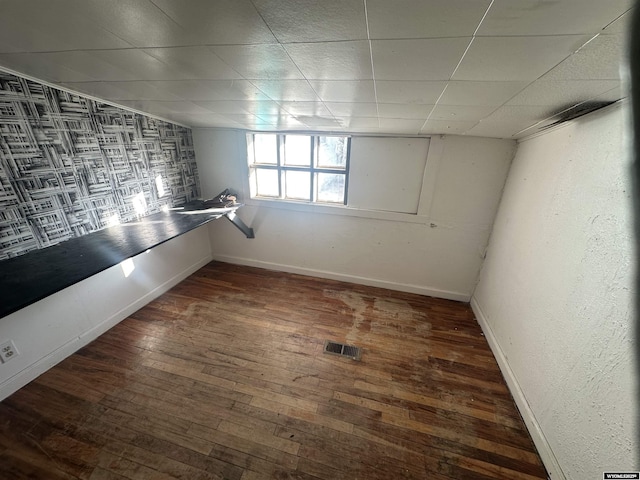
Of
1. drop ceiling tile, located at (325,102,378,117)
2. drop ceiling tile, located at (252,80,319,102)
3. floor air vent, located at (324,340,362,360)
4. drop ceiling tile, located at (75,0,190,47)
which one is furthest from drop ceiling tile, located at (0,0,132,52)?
floor air vent, located at (324,340,362,360)

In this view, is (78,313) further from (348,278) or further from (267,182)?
(348,278)

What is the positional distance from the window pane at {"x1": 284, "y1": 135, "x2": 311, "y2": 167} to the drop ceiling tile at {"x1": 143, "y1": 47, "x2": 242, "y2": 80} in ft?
5.87

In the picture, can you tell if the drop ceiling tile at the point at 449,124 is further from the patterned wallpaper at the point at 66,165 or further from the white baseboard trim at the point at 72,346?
the white baseboard trim at the point at 72,346

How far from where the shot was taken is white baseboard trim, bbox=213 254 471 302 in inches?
114

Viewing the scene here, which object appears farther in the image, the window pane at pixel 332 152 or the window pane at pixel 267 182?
the window pane at pixel 267 182

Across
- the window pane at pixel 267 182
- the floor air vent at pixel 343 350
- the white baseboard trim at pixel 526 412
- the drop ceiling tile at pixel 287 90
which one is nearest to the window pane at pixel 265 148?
the window pane at pixel 267 182

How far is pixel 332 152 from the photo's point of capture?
2.86m

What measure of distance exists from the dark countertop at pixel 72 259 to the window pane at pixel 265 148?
1261 mm

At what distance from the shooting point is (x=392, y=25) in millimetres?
679

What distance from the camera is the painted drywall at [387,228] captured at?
96.2 inches

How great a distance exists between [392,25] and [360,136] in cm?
203

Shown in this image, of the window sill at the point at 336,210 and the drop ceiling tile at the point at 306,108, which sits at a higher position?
the drop ceiling tile at the point at 306,108

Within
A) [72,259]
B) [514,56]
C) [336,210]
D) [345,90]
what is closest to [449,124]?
[345,90]

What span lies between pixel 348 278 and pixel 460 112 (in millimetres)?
2206
